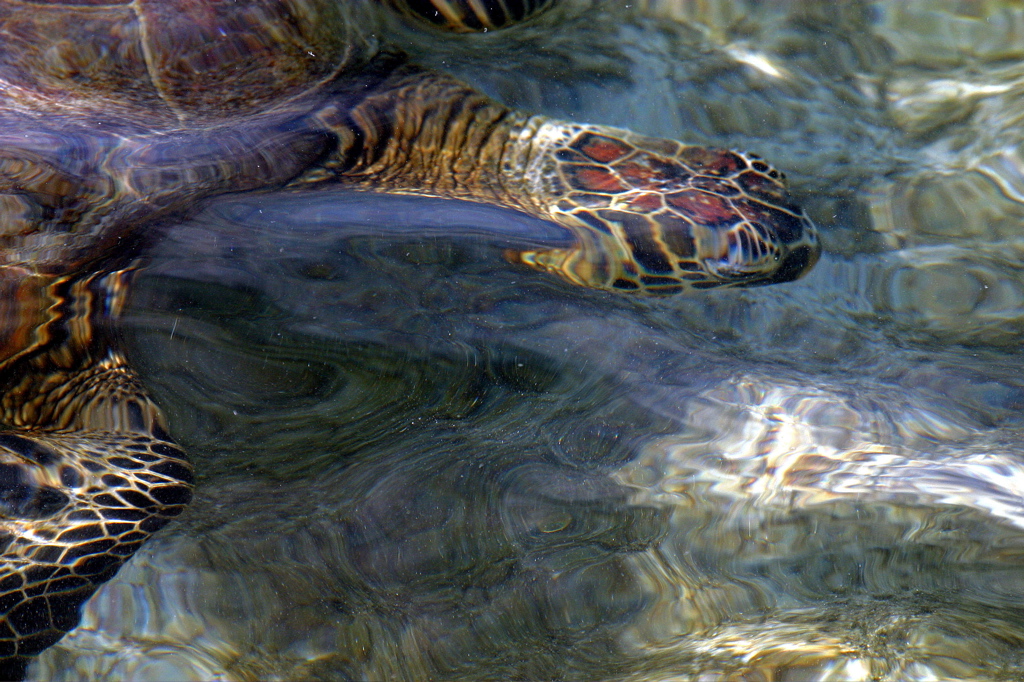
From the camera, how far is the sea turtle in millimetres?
1955

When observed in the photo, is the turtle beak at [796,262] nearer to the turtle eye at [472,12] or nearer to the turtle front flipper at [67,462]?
the turtle eye at [472,12]

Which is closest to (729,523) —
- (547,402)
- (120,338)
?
(547,402)

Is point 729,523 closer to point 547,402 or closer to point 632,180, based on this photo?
point 547,402

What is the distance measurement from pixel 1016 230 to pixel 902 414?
3.13ft

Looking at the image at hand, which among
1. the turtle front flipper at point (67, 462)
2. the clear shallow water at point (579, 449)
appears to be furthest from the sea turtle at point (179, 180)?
the clear shallow water at point (579, 449)

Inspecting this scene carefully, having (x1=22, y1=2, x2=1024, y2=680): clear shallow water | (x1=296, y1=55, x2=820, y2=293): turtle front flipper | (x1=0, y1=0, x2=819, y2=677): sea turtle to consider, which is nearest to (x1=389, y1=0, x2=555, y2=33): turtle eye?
(x1=0, y1=0, x2=819, y2=677): sea turtle

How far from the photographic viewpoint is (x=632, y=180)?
2.49 m

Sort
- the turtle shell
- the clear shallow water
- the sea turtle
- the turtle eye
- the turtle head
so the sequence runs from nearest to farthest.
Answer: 1. the clear shallow water
2. the sea turtle
3. the turtle head
4. the turtle shell
5. the turtle eye

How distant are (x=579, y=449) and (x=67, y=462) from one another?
1.55 metres

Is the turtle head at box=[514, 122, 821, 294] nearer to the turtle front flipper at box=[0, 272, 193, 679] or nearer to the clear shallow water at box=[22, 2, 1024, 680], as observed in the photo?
the clear shallow water at box=[22, 2, 1024, 680]

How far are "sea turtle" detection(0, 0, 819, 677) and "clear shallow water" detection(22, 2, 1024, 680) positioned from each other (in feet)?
0.39

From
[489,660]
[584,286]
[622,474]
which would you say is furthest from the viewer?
[584,286]

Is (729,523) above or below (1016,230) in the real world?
below

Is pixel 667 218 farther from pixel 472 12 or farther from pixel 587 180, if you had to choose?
pixel 472 12
